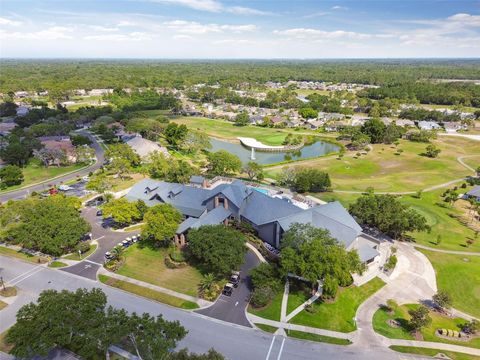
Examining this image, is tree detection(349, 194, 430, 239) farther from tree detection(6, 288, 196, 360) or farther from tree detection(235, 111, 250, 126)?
tree detection(235, 111, 250, 126)

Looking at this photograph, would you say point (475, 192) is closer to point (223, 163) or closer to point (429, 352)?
point (429, 352)

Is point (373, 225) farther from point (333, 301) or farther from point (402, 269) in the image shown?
point (333, 301)

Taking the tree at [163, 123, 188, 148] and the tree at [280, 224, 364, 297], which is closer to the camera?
the tree at [280, 224, 364, 297]

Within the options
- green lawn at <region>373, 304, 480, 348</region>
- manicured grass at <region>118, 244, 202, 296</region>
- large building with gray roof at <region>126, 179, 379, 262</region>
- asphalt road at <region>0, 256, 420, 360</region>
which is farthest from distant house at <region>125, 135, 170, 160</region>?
green lawn at <region>373, 304, 480, 348</region>

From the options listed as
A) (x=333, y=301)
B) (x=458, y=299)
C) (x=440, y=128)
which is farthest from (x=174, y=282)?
(x=440, y=128)

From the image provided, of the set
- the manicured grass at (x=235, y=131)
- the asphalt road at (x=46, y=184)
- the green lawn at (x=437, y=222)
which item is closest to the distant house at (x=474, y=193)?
the green lawn at (x=437, y=222)

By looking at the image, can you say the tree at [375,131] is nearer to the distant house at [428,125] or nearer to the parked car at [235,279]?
the distant house at [428,125]

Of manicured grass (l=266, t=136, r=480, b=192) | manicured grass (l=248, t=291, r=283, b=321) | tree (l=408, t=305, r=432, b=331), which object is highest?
tree (l=408, t=305, r=432, b=331)
